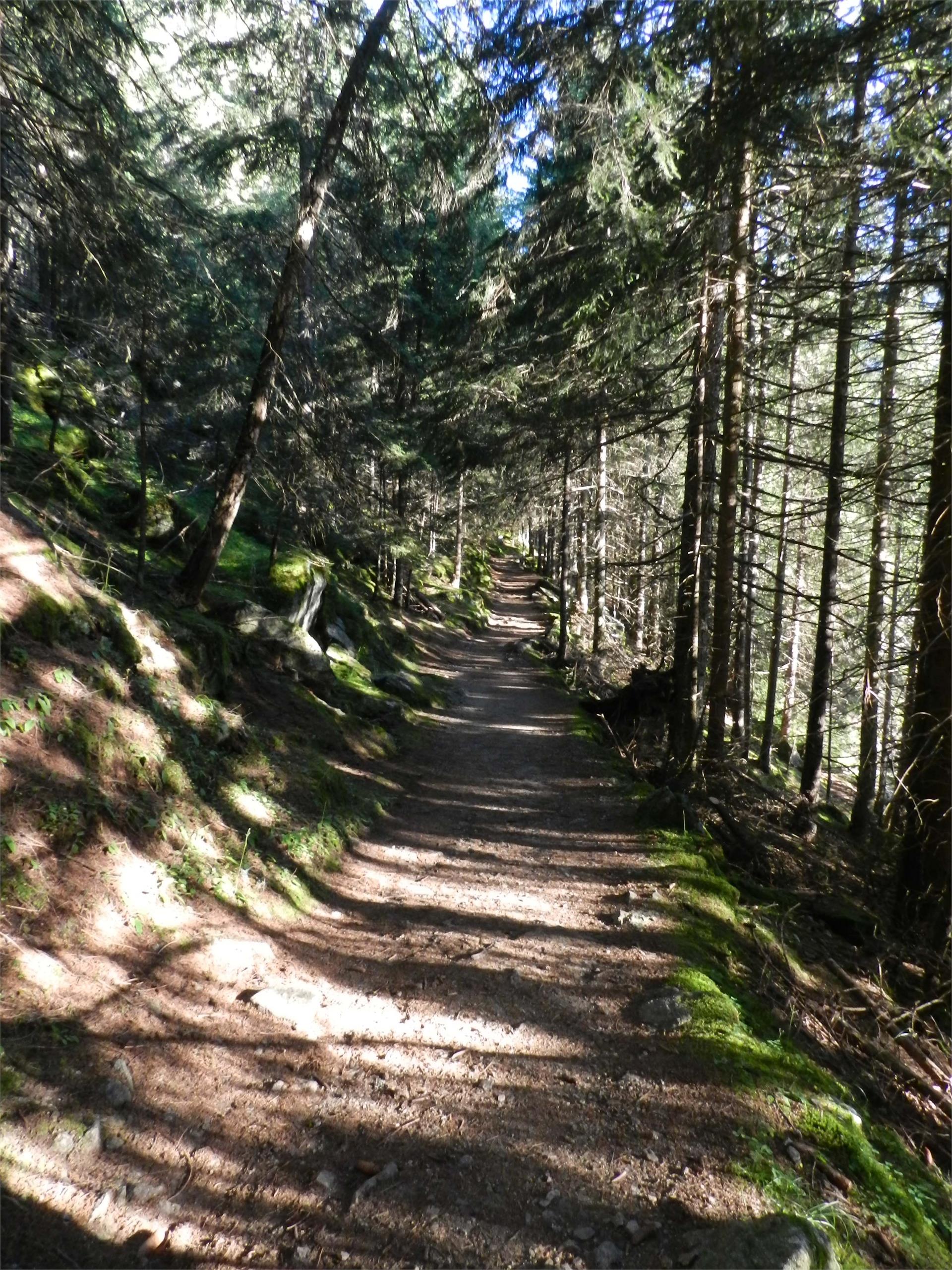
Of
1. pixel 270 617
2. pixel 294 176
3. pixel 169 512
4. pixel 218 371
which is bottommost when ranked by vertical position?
pixel 270 617

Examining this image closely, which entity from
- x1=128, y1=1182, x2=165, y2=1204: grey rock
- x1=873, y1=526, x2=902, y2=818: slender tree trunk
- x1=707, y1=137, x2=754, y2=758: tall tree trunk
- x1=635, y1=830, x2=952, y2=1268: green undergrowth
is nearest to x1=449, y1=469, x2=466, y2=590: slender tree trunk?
x1=707, y1=137, x2=754, y2=758: tall tree trunk

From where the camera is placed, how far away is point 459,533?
29.9 m

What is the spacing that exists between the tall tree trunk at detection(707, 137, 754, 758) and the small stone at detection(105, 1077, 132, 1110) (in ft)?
26.4

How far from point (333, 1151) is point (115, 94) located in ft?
31.8

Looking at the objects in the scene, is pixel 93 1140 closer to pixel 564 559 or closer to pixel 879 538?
pixel 879 538

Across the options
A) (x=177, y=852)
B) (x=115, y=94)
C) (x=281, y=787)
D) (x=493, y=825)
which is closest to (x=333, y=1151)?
(x=177, y=852)

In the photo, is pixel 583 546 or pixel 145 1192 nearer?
pixel 145 1192

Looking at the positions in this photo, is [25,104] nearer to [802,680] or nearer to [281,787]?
[281,787]

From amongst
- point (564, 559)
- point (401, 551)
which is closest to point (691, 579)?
point (564, 559)

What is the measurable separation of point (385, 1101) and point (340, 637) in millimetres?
11865

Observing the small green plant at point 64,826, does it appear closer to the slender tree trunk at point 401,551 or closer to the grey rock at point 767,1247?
the grey rock at point 767,1247

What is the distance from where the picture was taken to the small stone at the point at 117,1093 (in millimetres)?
3277

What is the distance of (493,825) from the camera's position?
8.75m

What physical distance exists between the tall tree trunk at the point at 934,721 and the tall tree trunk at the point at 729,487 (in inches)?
93.4
